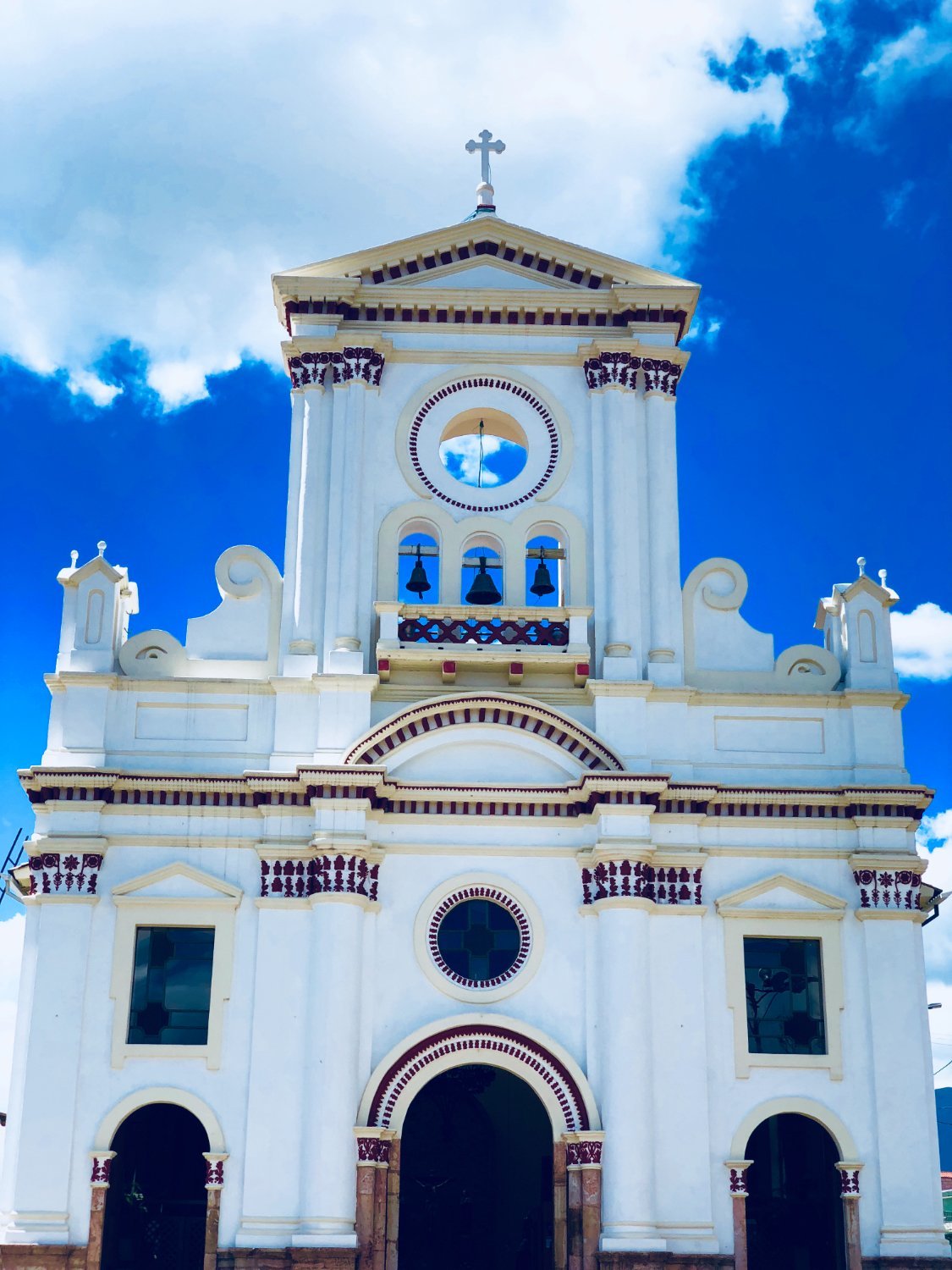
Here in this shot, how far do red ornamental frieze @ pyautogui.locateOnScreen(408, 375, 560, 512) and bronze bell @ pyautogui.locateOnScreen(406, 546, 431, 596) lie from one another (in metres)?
1.29

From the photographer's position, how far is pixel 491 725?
27.4 m

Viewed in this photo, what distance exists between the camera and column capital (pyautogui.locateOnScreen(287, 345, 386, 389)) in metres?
Answer: 29.6

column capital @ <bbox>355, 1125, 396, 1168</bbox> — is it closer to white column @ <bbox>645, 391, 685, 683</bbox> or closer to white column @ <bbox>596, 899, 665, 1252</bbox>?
white column @ <bbox>596, 899, 665, 1252</bbox>

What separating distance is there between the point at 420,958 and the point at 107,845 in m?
5.23

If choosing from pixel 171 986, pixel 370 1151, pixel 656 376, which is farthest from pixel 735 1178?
pixel 656 376

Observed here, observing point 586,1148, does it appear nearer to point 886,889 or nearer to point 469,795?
point 469,795

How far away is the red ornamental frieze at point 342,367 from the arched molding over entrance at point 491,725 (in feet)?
20.1

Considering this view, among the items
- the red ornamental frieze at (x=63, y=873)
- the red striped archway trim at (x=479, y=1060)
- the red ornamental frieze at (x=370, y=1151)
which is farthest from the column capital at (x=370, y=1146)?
the red ornamental frieze at (x=63, y=873)

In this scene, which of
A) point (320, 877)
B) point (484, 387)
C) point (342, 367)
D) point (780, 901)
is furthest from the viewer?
point (484, 387)

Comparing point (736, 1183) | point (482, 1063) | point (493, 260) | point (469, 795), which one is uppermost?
point (493, 260)

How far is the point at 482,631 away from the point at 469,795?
2.81m

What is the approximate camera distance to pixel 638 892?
26.4 meters

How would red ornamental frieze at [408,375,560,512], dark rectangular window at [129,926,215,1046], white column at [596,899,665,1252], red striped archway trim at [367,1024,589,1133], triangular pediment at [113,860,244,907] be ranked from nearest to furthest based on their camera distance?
white column at [596,899,665,1252] < red striped archway trim at [367,1024,589,1133] < dark rectangular window at [129,926,215,1046] < triangular pediment at [113,860,244,907] < red ornamental frieze at [408,375,560,512]

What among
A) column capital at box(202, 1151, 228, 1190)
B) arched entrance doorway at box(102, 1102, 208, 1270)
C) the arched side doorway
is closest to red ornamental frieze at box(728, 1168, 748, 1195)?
the arched side doorway
